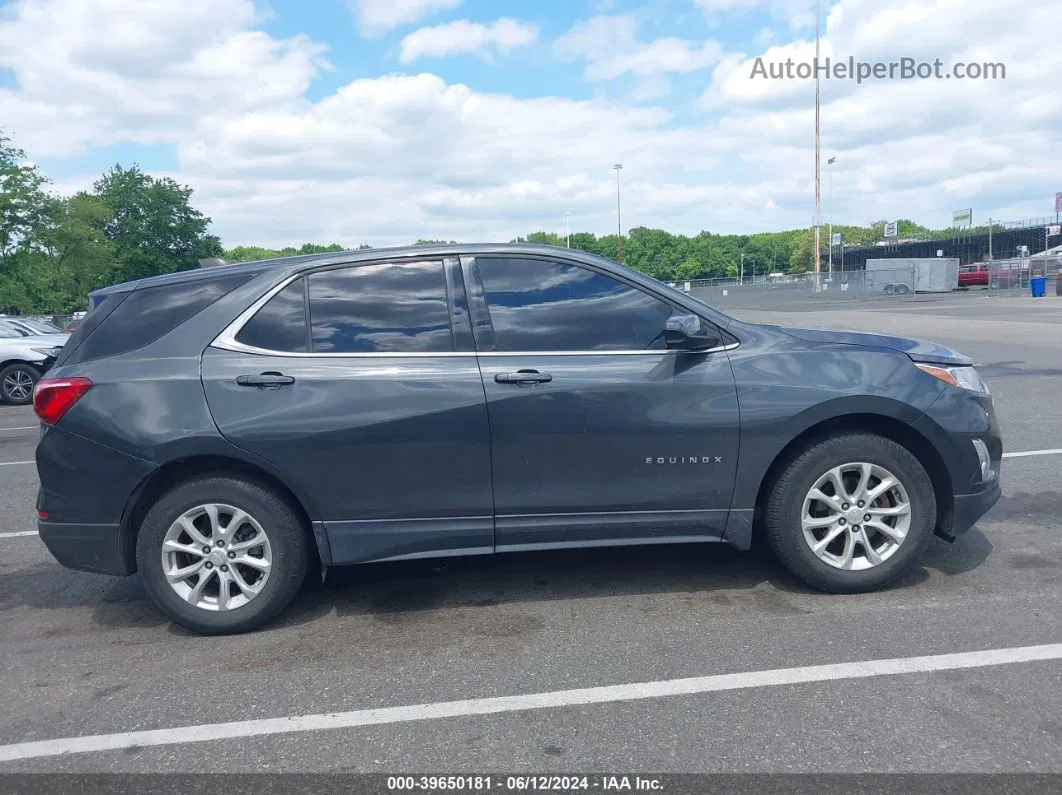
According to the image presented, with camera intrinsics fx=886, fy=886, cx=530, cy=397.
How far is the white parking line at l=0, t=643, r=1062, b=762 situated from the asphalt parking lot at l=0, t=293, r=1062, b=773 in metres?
0.01

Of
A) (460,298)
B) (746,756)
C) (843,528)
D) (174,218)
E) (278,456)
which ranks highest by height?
(174,218)

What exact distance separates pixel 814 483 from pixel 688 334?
3.22 ft

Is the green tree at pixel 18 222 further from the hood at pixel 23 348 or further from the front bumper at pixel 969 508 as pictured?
the front bumper at pixel 969 508

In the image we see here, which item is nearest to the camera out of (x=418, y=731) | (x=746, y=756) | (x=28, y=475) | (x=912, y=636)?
(x=746, y=756)

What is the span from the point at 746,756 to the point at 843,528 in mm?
1692

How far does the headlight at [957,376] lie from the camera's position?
14.8ft

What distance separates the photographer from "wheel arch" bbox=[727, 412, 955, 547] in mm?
4441

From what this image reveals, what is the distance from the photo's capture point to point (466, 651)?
4.02 meters

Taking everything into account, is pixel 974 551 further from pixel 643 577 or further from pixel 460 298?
pixel 460 298

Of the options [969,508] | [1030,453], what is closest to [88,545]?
[969,508]

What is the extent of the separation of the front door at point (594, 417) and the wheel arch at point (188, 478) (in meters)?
0.91

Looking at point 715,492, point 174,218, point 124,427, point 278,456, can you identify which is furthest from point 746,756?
point 174,218

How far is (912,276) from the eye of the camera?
54.3 m

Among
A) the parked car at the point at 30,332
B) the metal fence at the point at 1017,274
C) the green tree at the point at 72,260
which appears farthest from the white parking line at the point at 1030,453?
the metal fence at the point at 1017,274
